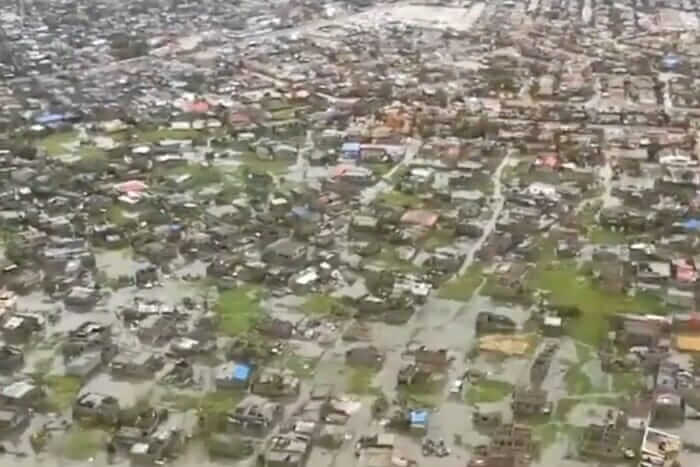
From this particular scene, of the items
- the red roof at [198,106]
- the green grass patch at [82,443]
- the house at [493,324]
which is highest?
the green grass patch at [82,443]

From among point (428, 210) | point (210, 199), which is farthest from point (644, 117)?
point (210, 199)

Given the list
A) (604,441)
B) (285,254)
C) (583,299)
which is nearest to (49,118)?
(285,254)

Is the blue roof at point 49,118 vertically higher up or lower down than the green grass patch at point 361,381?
lower down

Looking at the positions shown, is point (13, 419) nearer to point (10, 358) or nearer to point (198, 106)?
point (10, 358)

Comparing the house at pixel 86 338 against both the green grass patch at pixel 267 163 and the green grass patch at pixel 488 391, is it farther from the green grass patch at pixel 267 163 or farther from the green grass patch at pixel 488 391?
the green grass patch at pixel 267 163

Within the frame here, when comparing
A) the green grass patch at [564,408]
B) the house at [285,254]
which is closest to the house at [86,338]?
the house at [285,254]

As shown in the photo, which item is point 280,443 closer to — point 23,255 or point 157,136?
point 23,255
